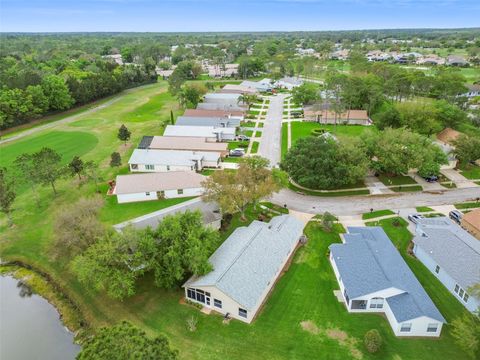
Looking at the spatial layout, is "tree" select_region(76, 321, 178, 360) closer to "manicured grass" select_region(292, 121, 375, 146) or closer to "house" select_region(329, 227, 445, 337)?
"house" select_region(329, 227, 445, 337)

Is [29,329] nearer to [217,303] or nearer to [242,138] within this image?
[217,303]

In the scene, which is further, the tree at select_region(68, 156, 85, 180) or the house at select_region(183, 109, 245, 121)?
the house at select_region(183, 109, 245, 121)

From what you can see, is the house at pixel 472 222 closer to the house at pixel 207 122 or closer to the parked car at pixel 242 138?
the parked car at pixel 242 138

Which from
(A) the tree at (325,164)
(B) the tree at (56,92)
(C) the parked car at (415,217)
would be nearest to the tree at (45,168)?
(A) the tree at (325,164)

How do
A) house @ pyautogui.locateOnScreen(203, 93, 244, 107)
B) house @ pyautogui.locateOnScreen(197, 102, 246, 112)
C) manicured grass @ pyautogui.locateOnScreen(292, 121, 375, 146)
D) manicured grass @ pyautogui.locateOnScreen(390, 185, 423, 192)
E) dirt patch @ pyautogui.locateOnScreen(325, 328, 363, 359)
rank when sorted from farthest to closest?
1. house @ pyautogui.locateOnScreen(203, 93, 244, 107)
2. house @ pyautogui.locateOnScreen(197, 102, 246, 112)
3. manicured grass @ pyautogui.locateOnScreen(292, 121, 375, 146)
4. manicured grass @ pyautogui.locateOnScreen(390, 185, 423, 192)
5. dirt patch @ pyautogui.locateOnScreen(325, 328, 363, 359)

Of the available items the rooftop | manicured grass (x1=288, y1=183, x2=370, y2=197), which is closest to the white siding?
manicured grass (x1=288, y1=183, x2=370, y2=197)

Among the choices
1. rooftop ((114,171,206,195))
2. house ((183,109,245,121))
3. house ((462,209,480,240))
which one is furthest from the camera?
house ((183,109,245,121))

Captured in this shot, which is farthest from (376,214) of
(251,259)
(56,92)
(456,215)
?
(56,92)
